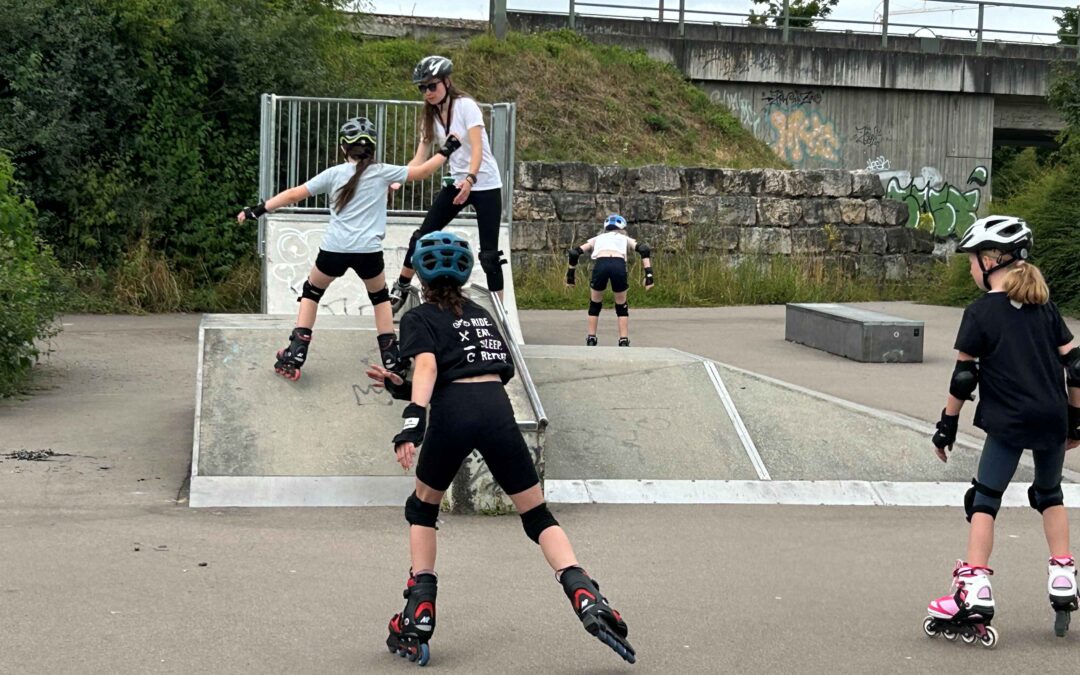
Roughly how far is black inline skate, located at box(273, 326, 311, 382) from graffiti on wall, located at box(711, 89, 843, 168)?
21524mm

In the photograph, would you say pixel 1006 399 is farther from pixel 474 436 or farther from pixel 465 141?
pixel 465 141

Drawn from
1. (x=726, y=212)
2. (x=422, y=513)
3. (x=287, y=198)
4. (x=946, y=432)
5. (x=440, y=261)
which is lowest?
(x=422, y=513)

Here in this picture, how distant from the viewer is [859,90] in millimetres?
30141

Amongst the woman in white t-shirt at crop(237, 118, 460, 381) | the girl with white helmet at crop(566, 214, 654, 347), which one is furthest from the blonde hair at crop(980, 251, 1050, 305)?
the girl with white helmet at crop(566, 214, 654, 347)

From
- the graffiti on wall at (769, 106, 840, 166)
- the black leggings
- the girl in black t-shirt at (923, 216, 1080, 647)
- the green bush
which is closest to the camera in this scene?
the girl in black t-shirt at (923, 216, 1080, 647)

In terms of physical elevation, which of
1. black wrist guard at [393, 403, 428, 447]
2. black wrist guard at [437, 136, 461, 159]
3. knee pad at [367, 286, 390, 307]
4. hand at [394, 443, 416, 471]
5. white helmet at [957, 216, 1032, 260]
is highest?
black wrist guard at [437, 136, 461, 159]

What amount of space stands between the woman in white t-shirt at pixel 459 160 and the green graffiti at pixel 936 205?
19386 mm

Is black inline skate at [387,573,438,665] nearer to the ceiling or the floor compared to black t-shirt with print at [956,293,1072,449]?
nearer to the floor

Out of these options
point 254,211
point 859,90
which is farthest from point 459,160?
point 859,90

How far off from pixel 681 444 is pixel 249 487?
2.85m

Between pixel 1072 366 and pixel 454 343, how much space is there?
8.11 ft

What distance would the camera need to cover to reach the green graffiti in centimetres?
2873

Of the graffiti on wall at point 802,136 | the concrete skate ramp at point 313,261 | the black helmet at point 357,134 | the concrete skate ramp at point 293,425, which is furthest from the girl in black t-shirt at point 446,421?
the graffiti on wall at point 802,136

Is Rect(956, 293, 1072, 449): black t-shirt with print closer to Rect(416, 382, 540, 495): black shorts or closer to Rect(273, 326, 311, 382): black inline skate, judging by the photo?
Rect(416, 382, 540, 495): black shorts
